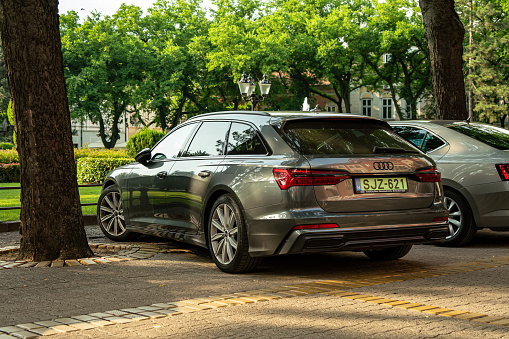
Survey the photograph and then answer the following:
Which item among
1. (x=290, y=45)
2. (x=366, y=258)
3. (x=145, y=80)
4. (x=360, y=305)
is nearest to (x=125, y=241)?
(x=366, y=258)

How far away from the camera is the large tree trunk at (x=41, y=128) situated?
759 centimetres

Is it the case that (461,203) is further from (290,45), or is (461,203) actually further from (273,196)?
(290,45)

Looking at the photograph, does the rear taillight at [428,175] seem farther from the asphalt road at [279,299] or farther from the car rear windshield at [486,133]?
the car rear windshield at [486,133]

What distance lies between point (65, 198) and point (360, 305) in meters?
3.92

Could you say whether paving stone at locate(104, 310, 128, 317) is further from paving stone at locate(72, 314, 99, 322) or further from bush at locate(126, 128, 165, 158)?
bush at locate(126, 128, 165, 158)

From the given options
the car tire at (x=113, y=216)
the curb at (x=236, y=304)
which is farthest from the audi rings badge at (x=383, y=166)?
the car tire at (x=113, y=216)

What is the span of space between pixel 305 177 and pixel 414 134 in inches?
160

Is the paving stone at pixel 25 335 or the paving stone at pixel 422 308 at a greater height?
the paving stone at pixel 25 335

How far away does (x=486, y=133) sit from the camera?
935 centimetres

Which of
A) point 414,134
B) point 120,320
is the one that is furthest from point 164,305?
point 414,134

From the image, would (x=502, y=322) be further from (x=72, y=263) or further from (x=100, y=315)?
(x=72, y=263)

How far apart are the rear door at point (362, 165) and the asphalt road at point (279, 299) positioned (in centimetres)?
73

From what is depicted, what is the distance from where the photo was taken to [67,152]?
7.79m

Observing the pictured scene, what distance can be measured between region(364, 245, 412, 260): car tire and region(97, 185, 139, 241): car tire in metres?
3.38
